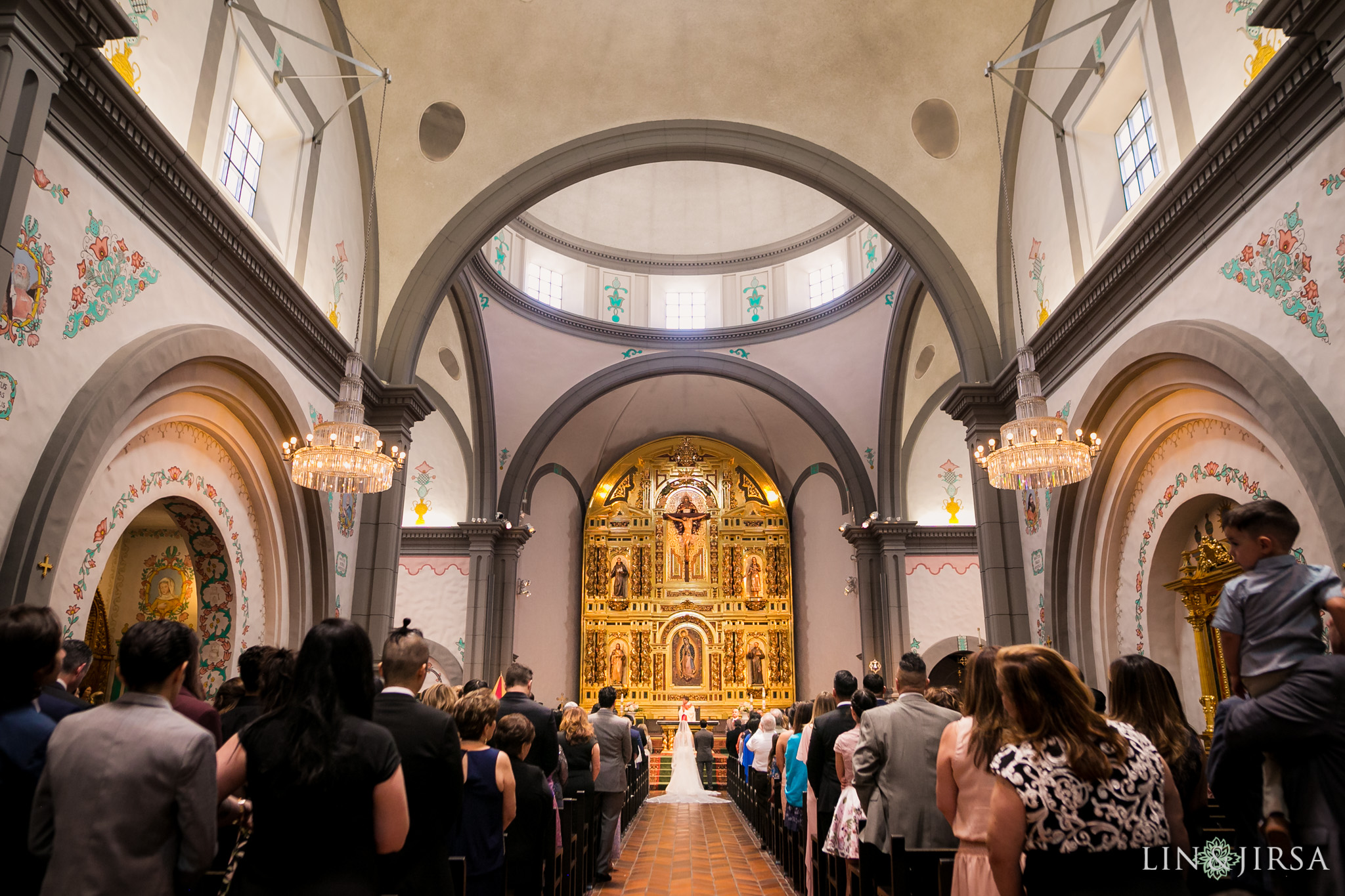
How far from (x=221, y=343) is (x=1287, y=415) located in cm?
734

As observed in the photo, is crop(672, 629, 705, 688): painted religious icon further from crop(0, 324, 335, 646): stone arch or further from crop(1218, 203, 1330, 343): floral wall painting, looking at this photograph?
crop(1218, 203, 1330, 343): floral wall painting

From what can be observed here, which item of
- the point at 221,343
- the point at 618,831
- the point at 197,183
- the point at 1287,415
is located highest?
the point at 197,183

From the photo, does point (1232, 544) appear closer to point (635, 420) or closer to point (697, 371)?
point (697, 371)

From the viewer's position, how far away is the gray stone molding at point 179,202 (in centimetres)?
507

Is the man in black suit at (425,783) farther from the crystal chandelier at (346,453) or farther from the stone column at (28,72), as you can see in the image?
the crystal chandelier at (346,453)

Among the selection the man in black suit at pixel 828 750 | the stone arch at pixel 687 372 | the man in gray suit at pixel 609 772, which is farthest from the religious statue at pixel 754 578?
the man in black suit at pixel 828 750

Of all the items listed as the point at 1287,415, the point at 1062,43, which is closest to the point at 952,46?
the point at 1062,43

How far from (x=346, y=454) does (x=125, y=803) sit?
15.9 feet

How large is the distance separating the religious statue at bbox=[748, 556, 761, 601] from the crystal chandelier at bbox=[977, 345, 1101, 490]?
15785mm

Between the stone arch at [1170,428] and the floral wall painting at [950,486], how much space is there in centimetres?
849

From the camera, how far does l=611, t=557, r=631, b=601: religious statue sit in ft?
74.1

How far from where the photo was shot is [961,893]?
3016mm

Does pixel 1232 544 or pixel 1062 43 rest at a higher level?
pixel 1062 43

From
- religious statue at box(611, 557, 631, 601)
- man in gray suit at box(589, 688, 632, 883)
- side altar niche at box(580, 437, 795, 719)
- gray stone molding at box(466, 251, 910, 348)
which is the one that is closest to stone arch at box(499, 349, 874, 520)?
gray stone molding at box(466, 251, 910, 348)
